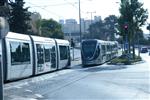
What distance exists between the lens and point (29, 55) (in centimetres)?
2934

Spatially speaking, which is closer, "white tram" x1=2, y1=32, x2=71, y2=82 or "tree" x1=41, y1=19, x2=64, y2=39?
"white tram" x1=2, y1=32, x2=71, y2=82

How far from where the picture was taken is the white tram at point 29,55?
82.3 ft

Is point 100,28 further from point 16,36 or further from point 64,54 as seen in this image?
point 16,36

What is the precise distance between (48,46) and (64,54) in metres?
6.38

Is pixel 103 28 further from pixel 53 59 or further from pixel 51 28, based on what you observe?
pixel 53 59

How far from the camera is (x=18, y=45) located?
27.2 meters

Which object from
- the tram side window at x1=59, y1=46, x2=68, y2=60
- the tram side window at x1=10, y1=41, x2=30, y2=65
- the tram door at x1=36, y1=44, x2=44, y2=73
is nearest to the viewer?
the tram side window at x1=10, y1=41, x2=30, y2=65

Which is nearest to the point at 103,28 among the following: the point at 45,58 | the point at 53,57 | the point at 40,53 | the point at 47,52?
the point at 53,57

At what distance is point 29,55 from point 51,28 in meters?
108

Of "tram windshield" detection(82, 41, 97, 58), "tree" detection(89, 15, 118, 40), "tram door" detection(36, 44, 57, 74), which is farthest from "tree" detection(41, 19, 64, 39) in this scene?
"tram door" detection(36, 44, 57, 74)

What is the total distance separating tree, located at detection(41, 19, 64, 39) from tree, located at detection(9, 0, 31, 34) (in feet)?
195

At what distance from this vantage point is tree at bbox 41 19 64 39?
424 ft

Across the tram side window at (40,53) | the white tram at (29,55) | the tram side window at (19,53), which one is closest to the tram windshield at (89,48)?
the white tram at (29,55)

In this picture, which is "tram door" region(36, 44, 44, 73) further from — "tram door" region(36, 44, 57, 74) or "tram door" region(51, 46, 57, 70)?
"tram door" region(51, 46, 57, 70)
